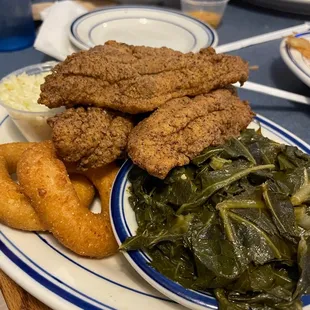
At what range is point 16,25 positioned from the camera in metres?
3.38

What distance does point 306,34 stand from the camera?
3.48 metres

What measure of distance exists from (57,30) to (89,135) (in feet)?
5.93

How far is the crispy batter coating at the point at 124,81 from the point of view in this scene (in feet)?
6.15

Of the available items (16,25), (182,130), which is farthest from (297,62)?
(16,25)

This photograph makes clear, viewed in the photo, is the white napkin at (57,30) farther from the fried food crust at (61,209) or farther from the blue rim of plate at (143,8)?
the fried food crust at (61,209)

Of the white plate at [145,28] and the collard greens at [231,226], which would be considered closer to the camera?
the collard greens at [231,226]

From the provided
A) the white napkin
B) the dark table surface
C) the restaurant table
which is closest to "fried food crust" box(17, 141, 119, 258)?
the restaurant table

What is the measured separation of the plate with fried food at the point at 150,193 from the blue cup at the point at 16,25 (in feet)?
4.82

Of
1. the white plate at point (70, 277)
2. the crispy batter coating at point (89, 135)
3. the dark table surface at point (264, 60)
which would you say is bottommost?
the dark table surface at point (264, 60)

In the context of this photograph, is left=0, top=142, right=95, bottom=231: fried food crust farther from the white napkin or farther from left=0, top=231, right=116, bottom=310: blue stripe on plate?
the white napkin

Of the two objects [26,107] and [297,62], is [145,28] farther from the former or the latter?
[26,107]

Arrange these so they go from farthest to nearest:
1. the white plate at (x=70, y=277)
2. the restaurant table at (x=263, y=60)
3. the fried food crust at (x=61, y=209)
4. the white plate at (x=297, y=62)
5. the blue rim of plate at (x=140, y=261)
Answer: the restaurant table at (x=263, y=60)
the white plate at (x=297, y=62)
the fried food crust at (x=61, y=209)
the white plate at (x=70, y=277)
the blue rim of plate at (x=140, y=261)

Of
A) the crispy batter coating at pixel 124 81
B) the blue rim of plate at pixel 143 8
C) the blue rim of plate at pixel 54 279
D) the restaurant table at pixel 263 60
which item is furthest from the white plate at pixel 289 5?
the blue rim of plate at pixel 54 279

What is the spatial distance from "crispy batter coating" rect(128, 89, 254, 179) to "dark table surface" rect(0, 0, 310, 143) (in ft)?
3.09
